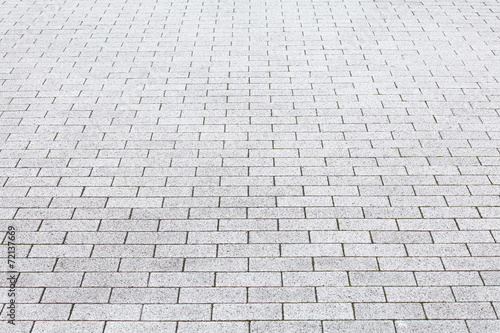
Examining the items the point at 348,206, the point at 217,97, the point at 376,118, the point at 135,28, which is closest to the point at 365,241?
the point at 348,206

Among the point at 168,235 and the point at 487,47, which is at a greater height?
the point at 168,235

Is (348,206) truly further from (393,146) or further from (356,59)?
(356,59)

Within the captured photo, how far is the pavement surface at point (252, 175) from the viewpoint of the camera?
4.33 meters

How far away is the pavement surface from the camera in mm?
4328

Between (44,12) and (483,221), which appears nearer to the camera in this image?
(483,221)

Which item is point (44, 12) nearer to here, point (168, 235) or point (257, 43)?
point (257, 43)

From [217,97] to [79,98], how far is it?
1746 mm

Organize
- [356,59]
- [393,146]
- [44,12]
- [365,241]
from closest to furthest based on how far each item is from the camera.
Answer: [365,241], [393,146], [356,59], [44,12]

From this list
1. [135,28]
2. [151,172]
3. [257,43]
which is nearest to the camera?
[151,172]

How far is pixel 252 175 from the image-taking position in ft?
18.8

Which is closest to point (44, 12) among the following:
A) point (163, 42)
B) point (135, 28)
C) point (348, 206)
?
point (135, 28)

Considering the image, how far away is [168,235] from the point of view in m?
4.96

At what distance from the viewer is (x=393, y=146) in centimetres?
616

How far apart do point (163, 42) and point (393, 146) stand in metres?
4.23
